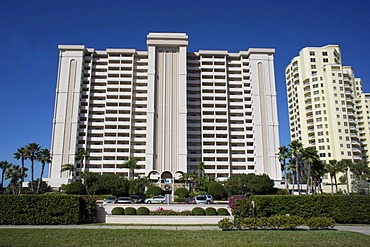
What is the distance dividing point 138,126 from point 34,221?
69.0m

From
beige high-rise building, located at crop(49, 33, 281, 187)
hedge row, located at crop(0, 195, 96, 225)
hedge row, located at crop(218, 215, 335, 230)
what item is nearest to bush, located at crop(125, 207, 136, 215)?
hedge row, located at crop(0, 195, 96, 225)

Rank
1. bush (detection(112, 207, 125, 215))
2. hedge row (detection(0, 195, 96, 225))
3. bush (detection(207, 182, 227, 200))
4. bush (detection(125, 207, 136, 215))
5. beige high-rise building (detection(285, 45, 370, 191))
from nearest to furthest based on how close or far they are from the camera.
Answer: hedge row (detection(0, 195, 96, 225)) → bush (detection(112, 207, 125, 215)) → bush (detection(125, 207, 136, 215)) → bush (detection(207, 182, 227, 200)) → beige high-rise building (detection(285, 45, 370, 191))

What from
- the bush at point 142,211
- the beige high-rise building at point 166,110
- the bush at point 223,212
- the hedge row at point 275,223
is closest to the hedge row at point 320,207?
the bush at point 223,212

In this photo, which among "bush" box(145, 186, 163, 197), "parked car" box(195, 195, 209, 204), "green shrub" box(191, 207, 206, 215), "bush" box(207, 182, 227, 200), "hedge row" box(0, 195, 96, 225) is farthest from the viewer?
"bush" box(145, 186, 163, 197)

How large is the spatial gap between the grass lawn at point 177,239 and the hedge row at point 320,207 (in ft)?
29.4

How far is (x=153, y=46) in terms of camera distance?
9725 centimetres

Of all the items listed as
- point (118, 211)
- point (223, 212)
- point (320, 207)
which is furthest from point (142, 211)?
point (320, 207)

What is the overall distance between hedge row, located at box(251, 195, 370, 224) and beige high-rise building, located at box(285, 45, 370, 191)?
252ft

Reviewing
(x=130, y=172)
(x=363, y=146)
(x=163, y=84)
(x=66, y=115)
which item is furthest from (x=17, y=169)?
(x=363, y=146)

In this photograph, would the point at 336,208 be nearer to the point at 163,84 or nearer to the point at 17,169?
the point at 163,84

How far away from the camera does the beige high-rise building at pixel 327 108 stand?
10062 centimetres

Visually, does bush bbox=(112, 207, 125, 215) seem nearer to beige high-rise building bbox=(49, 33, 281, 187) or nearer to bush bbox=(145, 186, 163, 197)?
bush bbox=(145, 186, 163, 197)

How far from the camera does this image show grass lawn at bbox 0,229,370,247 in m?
16.3

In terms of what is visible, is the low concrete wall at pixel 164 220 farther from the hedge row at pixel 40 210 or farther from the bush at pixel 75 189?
the bush at pixel 75 189
